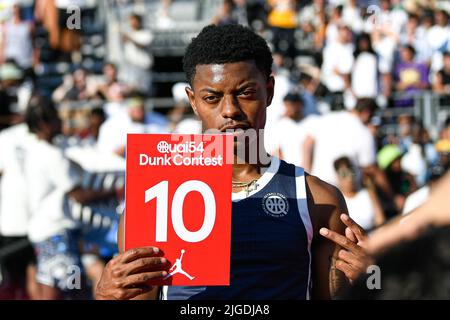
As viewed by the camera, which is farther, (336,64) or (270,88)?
(336,64)

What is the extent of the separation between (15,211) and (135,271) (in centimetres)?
523

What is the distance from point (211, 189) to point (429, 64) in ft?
35.4

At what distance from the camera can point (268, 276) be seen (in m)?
3.16

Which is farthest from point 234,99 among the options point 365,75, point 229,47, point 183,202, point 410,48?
point 410,48

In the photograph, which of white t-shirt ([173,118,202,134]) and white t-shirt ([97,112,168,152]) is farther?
white t-shirt ([173,118,202,134])

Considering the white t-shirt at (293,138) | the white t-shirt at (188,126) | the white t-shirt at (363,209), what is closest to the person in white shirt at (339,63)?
the white t-shirt at (188,126)

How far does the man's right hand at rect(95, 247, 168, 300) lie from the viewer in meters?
2.86

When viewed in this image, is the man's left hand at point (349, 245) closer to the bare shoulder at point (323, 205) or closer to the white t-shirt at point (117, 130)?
the bare shoulder at point (323, 205)

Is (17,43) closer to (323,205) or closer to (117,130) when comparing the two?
(117,130)

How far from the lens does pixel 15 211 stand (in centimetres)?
791

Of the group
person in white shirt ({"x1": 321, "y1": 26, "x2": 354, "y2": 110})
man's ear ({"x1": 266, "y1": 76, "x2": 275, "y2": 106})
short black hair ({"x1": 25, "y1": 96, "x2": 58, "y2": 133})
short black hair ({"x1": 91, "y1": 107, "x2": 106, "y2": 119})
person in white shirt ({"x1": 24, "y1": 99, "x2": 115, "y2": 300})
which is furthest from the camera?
person in white shirt ({"x1": 321, "y1": 26, "x2": 354, "y2": 110})

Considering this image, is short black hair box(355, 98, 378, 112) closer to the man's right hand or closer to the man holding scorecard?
the man holding scorecard

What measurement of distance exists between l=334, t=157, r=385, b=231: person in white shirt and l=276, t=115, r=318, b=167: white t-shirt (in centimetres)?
48

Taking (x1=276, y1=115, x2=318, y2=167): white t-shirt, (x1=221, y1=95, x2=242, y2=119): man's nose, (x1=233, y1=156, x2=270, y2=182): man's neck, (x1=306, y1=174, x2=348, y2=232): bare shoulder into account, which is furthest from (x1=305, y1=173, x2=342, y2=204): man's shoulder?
(x1=276, y1=115, x2=318, y2=167): white t-shirt
